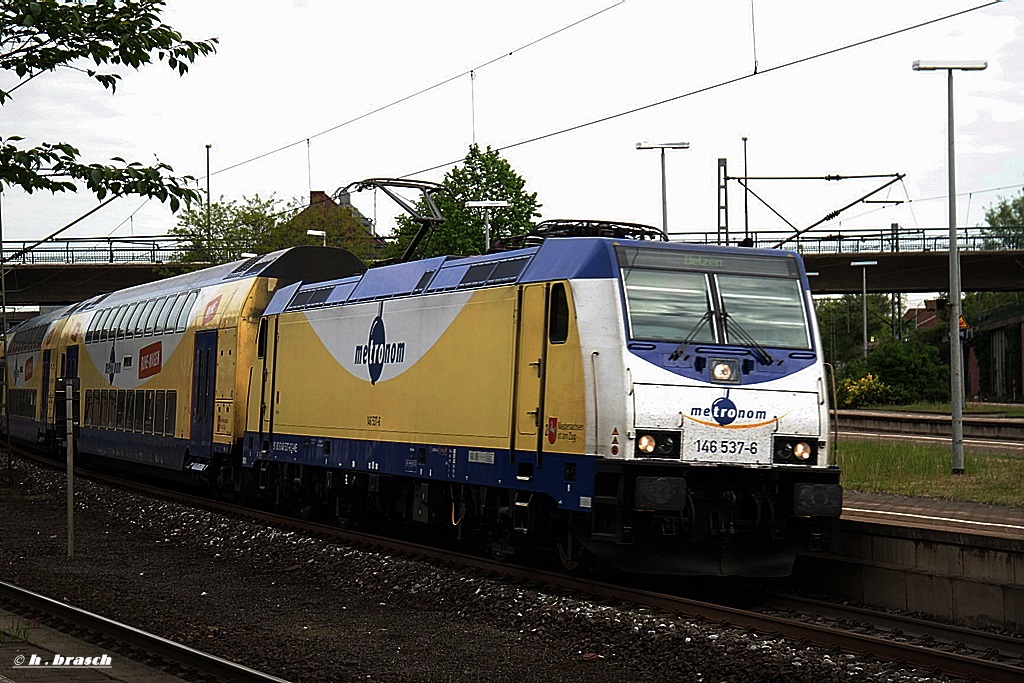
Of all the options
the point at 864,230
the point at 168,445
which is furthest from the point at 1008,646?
the point at 864,230

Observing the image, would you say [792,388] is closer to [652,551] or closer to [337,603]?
[652,551]

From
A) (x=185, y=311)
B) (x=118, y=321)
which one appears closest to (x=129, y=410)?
(x=118, y=321)

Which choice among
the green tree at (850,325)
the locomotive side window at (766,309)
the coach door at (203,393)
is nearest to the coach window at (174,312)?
the coach door at (203,393)

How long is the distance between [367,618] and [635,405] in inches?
129

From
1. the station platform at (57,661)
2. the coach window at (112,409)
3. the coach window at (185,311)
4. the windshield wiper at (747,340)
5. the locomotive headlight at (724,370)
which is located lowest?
the station platform at (57,661)

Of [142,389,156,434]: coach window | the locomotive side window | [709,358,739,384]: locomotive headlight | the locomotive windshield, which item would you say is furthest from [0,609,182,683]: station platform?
[142,389,156,434]: coach window

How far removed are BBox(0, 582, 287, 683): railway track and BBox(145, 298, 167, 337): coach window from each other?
44.5 ft

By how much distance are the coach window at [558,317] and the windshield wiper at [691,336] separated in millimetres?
1115

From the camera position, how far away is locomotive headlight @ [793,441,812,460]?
516 inches

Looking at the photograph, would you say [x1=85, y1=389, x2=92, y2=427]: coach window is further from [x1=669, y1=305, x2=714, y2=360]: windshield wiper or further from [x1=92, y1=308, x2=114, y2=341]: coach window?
[x1=669, y1=305, x2=714, y2=360]: windshield wiper

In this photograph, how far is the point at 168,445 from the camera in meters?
25.6

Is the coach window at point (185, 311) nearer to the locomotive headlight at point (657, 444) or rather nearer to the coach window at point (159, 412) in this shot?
the coach window at point (159, 412)

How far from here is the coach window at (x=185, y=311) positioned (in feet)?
83.6

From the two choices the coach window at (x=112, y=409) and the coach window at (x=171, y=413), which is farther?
the coach window at (x=112, y=409)
